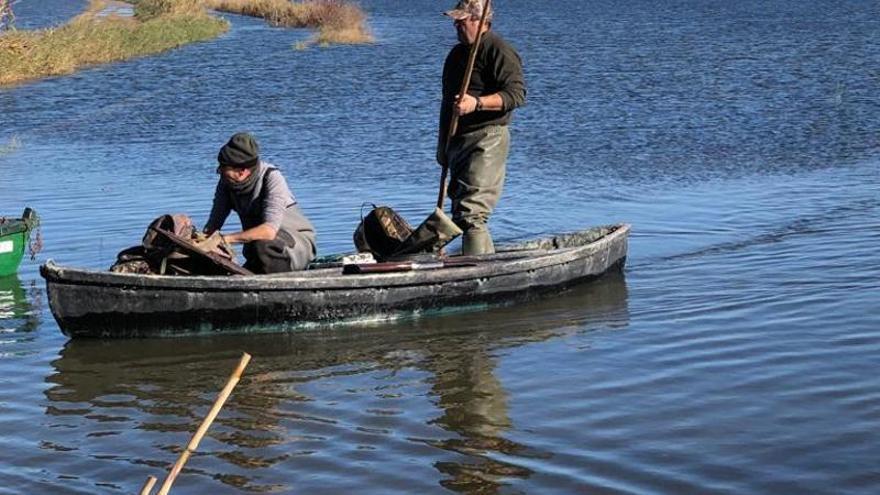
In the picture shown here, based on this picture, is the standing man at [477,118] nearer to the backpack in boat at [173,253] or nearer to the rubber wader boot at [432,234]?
the rubber wader boot at [432,234]

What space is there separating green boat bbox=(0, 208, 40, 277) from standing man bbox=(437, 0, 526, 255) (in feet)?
11.1

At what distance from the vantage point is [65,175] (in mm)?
17578

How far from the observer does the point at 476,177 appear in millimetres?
10359

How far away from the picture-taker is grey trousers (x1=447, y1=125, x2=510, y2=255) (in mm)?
10320

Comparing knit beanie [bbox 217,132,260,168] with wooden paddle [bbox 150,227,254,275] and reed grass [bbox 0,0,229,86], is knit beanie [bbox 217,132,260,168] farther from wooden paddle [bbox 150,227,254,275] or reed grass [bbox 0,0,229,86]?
reed grass [bbox 0,0,229,86]

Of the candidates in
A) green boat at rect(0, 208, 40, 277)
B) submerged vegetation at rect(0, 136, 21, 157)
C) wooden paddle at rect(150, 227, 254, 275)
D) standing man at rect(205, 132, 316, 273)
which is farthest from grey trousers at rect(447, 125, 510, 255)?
submerged vegetation at rect(0, 136, 21, 157)

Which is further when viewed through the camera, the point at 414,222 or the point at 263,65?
the point at 263,65

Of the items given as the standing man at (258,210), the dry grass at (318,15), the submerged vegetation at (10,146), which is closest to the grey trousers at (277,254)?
the standing man at (258,210)

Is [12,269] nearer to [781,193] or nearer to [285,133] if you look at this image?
[781,193]

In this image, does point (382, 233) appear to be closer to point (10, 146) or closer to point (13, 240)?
point (13, 240)

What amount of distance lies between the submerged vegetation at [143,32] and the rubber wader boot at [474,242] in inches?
633

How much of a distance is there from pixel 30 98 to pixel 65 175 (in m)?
11.1

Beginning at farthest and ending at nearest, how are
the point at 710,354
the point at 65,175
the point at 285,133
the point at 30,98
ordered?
the point at 30,98 < the point at 285,133 < the point at 65,175 < the point at 710,354

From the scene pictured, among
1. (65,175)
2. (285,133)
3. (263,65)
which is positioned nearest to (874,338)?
(65,175)
